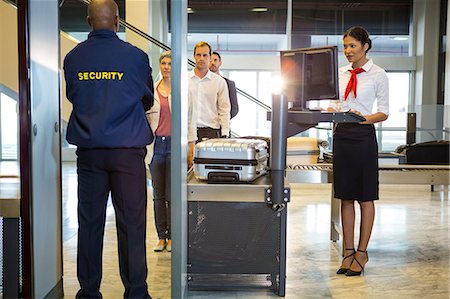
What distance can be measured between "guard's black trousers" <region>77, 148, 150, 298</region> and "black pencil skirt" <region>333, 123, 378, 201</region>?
1.37m

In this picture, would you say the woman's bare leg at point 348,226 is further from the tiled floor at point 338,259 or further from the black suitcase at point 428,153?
the black suitcase at point 428,153

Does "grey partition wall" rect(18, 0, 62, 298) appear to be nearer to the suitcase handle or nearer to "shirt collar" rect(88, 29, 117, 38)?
"shirt collar" rect(88, 29, 117, 38)

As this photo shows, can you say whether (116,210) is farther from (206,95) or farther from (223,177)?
(206,95)

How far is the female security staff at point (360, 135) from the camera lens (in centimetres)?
327

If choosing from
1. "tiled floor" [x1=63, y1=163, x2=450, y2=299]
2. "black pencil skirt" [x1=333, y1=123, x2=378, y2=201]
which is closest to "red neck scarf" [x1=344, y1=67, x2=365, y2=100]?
"black pencil skirt" [x1=333, y1=123, x2=378, y2=201]

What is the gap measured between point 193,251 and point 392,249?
1.85 meters

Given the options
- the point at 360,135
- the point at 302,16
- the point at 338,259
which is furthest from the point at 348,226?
the point at 302,16

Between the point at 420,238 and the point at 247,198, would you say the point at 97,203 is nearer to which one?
the point at 247,198

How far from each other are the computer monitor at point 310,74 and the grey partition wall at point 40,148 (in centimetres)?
131

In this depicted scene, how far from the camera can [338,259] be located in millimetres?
3723

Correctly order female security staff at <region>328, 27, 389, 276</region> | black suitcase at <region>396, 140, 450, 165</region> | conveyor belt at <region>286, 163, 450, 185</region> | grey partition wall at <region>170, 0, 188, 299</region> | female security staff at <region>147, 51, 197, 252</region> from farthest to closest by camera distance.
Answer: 1. black suitcase at <region>396, 140, 450, 165</region>
2. conveyor belt at <region>286, 163, 450, 185</region>
3. female security staff at <region>147, 51, 197, 252</region>
4. female security staff at <region>328, 27, 389, 276</region>
5. grey partition wall at <region>170, 0, 188, 299</region>

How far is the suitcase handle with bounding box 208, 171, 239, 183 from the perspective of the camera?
2.77 m

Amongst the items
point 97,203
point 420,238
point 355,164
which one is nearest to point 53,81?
→ point 97,203

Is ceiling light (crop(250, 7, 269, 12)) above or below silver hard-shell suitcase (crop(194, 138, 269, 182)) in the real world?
above
